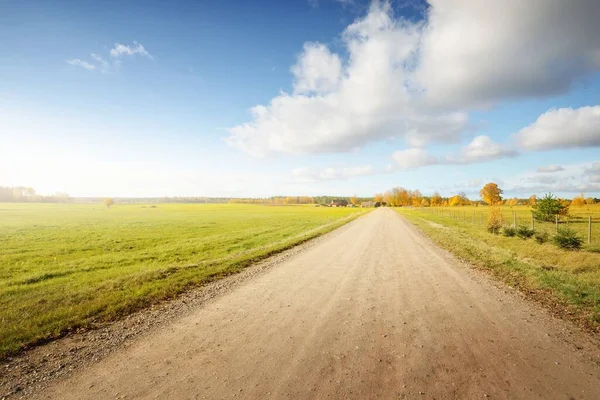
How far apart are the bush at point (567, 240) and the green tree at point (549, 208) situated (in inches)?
964

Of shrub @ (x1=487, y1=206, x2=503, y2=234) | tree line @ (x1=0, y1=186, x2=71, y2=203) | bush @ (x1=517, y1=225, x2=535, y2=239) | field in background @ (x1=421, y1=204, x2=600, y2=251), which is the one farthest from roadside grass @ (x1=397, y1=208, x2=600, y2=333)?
tree line @ (x1=0, y1=186, x2=71, y2=203)

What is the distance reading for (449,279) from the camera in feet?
35.7

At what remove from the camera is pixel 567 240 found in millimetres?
16953

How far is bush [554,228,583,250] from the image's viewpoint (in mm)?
16730

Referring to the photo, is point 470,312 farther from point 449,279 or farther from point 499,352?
point 449,279

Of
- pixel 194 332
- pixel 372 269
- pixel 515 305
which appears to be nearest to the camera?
pixel 194 332

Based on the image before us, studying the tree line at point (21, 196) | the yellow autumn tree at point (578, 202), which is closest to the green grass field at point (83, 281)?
the yellow autumn tree at point (578, 202)

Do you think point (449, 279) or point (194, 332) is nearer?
point (194, 332)

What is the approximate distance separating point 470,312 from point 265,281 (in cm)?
679

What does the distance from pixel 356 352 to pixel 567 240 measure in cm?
1864

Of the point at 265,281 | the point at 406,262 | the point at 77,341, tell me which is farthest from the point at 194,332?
the point at 406,262

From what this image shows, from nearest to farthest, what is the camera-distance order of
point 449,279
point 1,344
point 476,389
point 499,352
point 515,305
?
point 476,389
point 499,352
point 1,344
point 515,305
point 449,279

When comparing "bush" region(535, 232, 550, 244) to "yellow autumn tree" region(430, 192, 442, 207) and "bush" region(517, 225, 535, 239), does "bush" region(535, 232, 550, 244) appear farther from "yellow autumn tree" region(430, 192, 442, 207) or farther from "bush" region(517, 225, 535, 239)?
"yellow autumn tree" region(430, 192, 442, 207)

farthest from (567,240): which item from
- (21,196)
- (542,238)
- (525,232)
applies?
(21,196)
